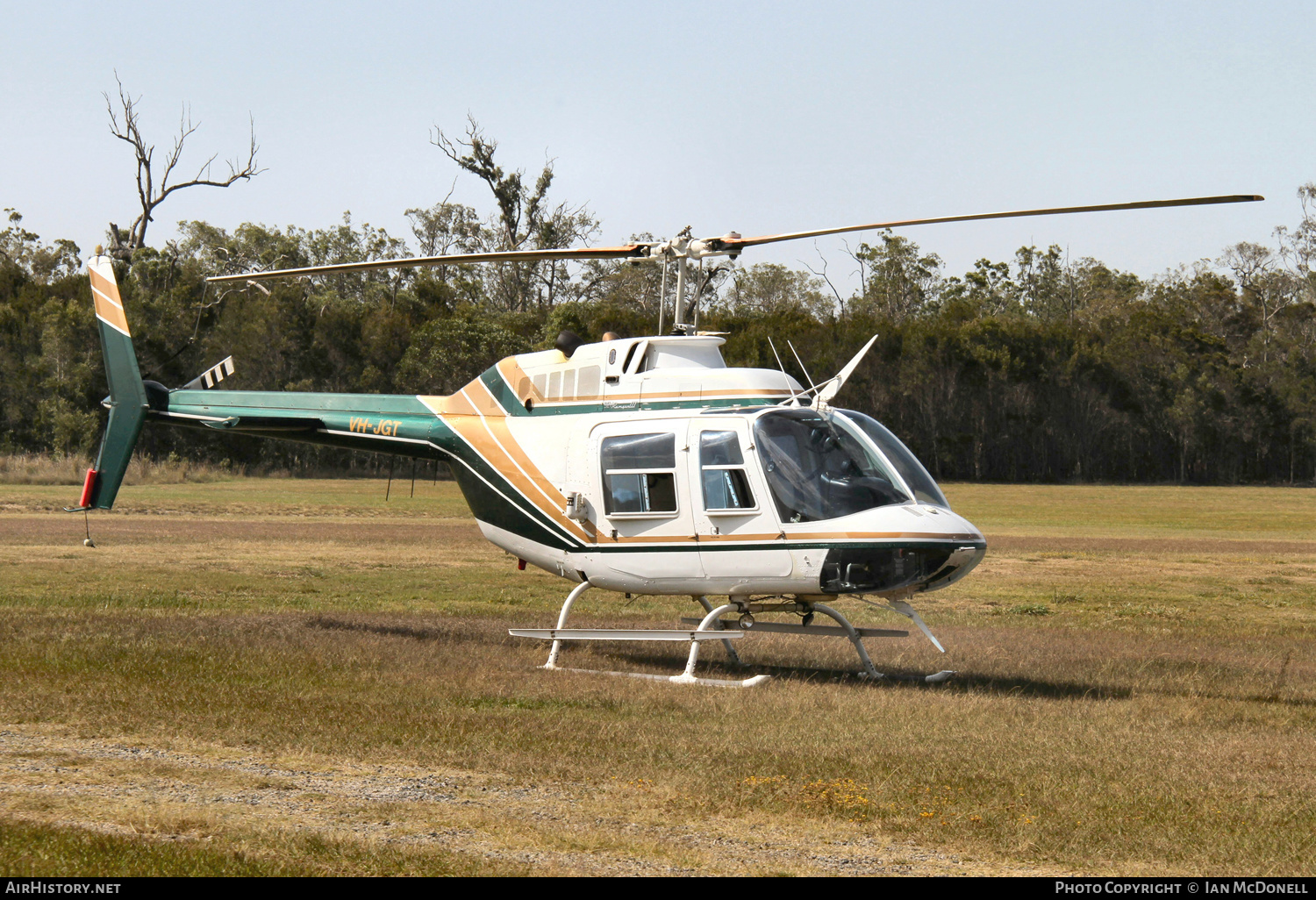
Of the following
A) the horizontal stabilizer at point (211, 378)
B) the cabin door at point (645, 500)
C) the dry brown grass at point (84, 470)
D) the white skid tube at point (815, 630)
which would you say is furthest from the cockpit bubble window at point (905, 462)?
the dry brown grass at point (84, 470)

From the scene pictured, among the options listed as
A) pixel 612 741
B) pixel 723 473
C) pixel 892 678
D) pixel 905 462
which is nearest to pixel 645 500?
pixel 723 473

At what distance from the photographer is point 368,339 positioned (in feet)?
224

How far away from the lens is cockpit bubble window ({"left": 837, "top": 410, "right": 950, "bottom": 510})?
1148 centimetres

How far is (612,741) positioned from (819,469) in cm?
366

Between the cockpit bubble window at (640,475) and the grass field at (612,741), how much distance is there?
178 cm

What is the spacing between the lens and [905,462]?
38.1ft

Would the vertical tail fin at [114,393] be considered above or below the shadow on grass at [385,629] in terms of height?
above

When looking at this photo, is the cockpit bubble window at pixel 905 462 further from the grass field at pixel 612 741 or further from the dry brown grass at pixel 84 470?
the dry brown grass at pixel 84 470

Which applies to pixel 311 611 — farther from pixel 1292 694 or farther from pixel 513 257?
pixel 1292 694

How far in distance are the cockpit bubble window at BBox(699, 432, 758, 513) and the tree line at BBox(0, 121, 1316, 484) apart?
46662 millimetres

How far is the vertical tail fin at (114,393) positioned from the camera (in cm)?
1516

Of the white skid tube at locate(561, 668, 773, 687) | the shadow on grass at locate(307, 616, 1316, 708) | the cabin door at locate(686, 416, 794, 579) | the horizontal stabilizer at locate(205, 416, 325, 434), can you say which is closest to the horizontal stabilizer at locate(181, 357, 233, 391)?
the horizontal stabilizer at locate(205, 416, 325, 434)

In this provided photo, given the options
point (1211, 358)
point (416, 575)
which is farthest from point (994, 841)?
point (1211, 358)

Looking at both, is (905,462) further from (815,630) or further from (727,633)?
(727,633)
